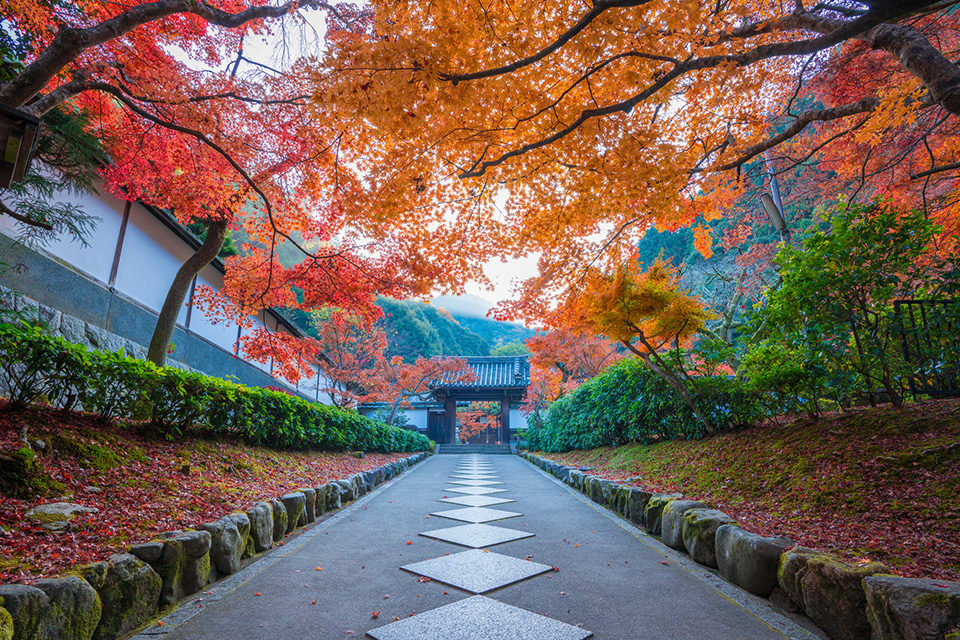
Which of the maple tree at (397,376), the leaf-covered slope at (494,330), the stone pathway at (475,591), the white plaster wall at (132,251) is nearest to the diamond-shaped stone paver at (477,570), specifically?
the stone pathway at (475,591)

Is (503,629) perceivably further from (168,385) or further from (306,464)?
(306,464)

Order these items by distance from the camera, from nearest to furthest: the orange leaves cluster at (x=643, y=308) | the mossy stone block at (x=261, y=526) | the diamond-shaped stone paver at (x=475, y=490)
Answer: the mossy stone block at (x=261, y=526) → the orange leaves cluster at (x=643, y=308) → the diamond-shaped stone paver at (x=475, y=490)

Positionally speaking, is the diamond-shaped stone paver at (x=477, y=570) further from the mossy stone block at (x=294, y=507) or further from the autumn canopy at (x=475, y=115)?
the autumn canopy at (x=475, y=115)

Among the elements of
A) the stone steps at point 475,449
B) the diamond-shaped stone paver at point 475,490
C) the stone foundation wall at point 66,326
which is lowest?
the stone steps at point 475,449

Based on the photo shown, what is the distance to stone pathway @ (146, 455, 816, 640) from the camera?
1902mm

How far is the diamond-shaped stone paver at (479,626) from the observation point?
5.98 ft

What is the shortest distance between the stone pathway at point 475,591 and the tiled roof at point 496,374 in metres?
15.4

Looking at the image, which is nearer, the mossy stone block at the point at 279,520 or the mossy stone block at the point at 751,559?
the mossy stone block at the point at 751,559

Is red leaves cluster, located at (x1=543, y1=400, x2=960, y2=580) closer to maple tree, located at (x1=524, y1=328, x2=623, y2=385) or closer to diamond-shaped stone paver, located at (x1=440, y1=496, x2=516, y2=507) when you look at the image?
diamond-shaped stone paver, located at (x1=440, y1=496, x2=516, y2=507)

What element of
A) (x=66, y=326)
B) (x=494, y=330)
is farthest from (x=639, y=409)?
(x=494, y=330)

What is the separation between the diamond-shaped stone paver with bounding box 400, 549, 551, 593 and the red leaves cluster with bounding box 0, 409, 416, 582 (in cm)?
149

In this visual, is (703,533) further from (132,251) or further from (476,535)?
(132,251)

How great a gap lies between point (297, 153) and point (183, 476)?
11.8ft

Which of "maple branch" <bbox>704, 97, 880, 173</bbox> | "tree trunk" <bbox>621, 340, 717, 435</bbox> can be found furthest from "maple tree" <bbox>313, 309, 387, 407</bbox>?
"maple branch" <bbox>704, 97, 880, 173</bbox>
